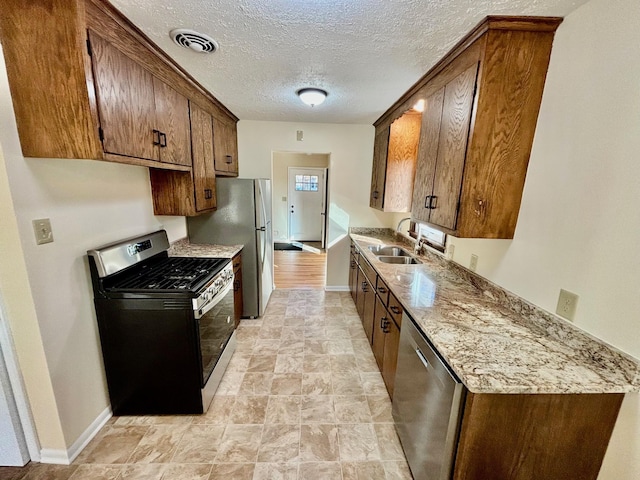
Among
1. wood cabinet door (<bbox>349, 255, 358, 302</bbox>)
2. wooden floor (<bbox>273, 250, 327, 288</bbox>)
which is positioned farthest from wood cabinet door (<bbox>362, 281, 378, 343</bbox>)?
wooden floor (<bbox>273, 250, 327, 288</bbox>)

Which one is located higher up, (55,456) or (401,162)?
(401,162)

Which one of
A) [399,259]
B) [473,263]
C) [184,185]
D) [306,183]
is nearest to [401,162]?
[399,259]

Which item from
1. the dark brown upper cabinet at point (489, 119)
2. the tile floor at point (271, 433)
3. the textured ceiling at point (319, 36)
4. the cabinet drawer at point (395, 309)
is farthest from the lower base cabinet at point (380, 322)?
the textured ceiling at point (319, 36)

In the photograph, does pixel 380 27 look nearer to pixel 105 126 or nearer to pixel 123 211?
pixel 105 126

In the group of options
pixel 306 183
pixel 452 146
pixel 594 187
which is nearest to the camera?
pixel 594 187

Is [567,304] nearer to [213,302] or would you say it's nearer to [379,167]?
[213,302]

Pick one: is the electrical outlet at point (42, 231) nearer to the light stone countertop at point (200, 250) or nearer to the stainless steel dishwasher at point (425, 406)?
the light stone countertop at point (200, 250)

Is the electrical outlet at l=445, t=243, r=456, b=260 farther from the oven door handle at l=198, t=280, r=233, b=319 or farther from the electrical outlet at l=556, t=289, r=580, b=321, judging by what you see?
the oven door handle at l=198, t=280, r=233, b=319

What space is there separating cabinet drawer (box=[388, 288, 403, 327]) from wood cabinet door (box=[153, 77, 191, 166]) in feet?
6.31

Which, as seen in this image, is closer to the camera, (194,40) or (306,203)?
(194,40)

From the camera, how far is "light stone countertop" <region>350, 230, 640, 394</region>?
0.97 metres

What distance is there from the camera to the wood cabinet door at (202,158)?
7.80 feet

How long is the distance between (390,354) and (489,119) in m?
1.64

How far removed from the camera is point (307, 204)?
705 cm
